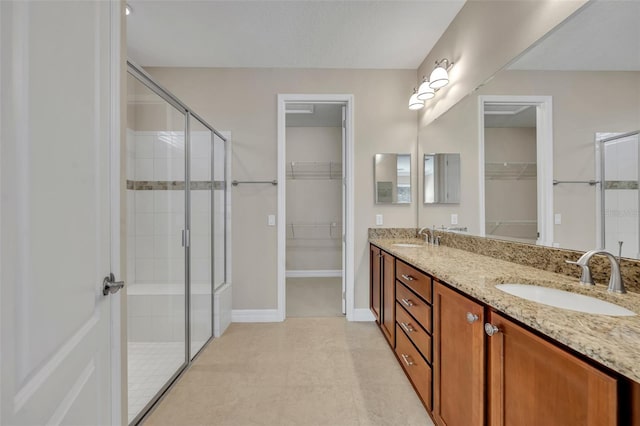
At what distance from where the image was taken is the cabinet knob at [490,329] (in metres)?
0.88

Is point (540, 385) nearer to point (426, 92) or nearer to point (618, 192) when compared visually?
point (618, 192)

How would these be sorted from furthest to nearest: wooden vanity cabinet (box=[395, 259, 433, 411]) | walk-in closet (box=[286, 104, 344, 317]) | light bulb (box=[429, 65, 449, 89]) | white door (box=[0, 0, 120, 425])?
walk-in closet (box=[286, 104, 344, 317])
light bulb (box=[429, 65, 449, 89])
wooden vanity cabinet (box=[395, 259, 433, 411])
white door (box=[0, 0, 120, 425])

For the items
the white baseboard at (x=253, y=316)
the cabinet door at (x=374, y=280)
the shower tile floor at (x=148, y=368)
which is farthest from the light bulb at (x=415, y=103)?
the shower tile floor at (x=148, y=368)

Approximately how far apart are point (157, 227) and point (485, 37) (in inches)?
105

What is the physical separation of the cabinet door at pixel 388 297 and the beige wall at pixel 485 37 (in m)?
1.45

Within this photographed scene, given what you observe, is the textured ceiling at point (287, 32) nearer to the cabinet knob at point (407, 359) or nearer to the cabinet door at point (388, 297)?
the cabinet door at point (388, 297)

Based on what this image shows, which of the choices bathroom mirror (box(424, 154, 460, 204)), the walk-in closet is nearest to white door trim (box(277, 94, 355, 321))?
bathroom mirror (box(424, 154, 460, 204))

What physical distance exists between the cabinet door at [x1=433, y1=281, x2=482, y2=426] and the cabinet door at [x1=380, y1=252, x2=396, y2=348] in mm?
694

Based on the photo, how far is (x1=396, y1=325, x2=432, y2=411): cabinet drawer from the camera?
1386 millimetres

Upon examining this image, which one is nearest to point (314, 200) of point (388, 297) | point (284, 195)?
point (284, 195)

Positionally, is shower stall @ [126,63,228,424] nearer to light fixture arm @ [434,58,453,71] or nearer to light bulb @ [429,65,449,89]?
light bulb @ [429,65,449,89]

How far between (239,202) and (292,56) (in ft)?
5.11

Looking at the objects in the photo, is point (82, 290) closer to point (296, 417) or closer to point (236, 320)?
point (296, 417)

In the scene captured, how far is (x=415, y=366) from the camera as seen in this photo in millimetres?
1559
